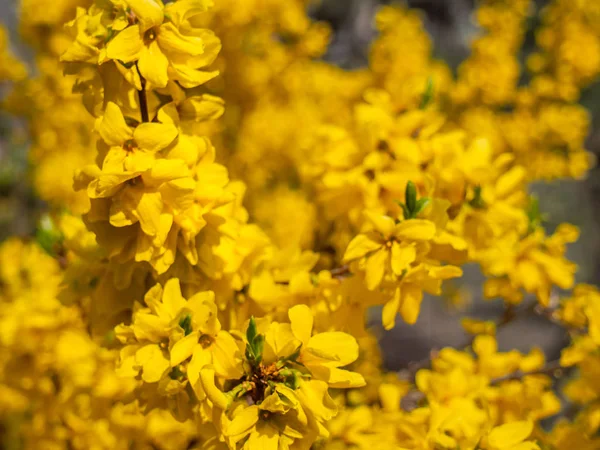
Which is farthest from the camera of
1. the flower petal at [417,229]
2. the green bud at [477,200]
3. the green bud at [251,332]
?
the green bud at [477,200]

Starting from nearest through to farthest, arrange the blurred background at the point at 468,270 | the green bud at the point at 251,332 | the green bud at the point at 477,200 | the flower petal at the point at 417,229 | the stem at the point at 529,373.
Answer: the green bud at the point at 251,332, the flower petal at the point at 417,229, the green bud at the point at 477,200, the stem at the point at 529,373, the blurred background at the point at 468,270

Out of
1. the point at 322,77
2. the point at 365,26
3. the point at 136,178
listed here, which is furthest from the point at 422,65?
the point at 365,26

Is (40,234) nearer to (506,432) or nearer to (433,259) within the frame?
(433,259)

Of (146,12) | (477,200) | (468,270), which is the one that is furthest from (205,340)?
(468,270)

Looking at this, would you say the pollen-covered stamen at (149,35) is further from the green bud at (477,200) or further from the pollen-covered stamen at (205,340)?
the green bud at (477,200)

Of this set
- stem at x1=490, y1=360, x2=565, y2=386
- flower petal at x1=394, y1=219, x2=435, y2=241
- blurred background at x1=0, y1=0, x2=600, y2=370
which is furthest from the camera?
blurred background at x1=0, y1=0, x2=600, y2=370

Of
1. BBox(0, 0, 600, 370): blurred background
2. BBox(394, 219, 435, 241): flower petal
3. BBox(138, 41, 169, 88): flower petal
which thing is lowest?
BBox(0, 0, 600, 370): blurred background

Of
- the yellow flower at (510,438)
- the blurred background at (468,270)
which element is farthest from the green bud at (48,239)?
the blurred background at (468,270)

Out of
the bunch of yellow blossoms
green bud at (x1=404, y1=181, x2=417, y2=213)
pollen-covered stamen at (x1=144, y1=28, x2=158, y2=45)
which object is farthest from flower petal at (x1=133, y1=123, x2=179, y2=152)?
green bud at (x1=404, y1=181, x2=417, y2=213)

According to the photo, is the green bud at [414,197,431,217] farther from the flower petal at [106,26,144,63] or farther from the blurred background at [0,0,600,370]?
the blurred background at [0,0,600,370]
